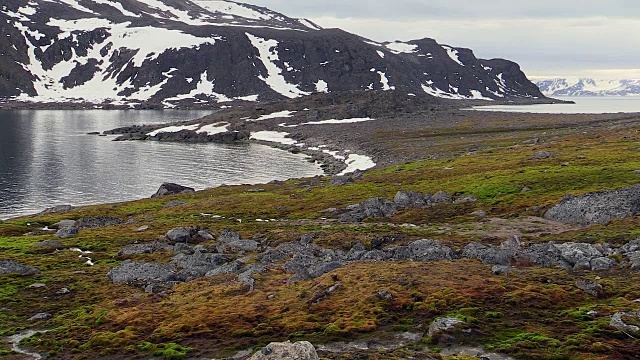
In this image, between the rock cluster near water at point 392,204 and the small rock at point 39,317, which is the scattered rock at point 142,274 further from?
the rock cluster near water at point 392,204

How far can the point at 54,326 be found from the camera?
31.6m

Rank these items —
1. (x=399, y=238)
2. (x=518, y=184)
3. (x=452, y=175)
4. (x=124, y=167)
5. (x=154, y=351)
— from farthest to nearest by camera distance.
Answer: (x=124, y=167), (x=452, y=175), (x=518, y=184), (x=399, y=238), (x=154, y=351)

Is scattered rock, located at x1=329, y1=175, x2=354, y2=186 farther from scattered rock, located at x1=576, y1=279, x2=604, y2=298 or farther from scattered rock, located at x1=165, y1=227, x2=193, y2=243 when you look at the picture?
scattered rock, located at x1=576, y1=279, x2=604, y2=298

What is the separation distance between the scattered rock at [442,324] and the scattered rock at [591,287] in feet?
26.1

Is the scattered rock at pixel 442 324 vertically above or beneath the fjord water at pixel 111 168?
above

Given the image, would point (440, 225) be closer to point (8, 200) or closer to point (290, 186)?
point (290, 186)

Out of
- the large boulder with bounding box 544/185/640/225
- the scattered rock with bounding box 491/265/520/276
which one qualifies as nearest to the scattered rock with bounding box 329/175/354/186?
the large boulder with bounding box 544/185/640/225

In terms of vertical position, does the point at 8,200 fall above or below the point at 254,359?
below

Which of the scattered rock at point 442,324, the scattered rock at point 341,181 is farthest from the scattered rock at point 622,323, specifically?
the scattered rock at point 341,181

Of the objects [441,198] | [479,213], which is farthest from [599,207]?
[441,198]

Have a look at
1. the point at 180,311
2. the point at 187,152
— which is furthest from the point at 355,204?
the point at 187,152

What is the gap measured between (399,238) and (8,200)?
78.7 meters

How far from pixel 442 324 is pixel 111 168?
402 feet

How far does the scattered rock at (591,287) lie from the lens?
2856 centimetres
